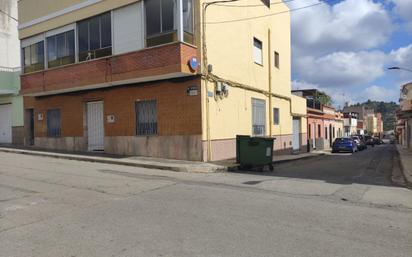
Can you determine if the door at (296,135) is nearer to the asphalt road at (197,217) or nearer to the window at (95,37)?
the window at (95,37)

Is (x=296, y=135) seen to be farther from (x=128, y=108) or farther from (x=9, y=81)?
(x=9, y=81)

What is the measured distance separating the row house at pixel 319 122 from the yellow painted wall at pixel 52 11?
75.9 ft

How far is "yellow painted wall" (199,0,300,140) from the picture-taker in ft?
56.0

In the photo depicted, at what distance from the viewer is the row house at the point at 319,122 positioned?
3851 centimetres

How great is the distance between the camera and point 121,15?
56.0 feet

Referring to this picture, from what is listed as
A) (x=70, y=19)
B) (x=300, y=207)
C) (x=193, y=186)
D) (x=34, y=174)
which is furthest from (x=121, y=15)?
(x=300, y=207)

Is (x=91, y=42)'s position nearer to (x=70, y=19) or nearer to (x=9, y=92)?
(x=70, y=19)

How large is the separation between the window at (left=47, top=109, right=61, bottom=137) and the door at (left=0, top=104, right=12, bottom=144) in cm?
626

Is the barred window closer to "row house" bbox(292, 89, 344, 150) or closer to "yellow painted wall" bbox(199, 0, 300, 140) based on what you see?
"yellow painted wall" bbox(199, 0, 300, 140)

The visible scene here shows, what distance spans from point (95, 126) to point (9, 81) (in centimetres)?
1054

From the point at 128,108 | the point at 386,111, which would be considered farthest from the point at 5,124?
the point at 386,111

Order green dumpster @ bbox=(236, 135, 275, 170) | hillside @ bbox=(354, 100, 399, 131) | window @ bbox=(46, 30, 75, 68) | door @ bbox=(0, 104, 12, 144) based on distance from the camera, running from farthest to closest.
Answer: hillside @ bbox=(354, 100, 399, 131) → door @ bbox=(0, 104, 12, 144) → window @ bbox=(46, 30, 75, 68) → green dumpster @ bbox=(236, 135, 275, 170)

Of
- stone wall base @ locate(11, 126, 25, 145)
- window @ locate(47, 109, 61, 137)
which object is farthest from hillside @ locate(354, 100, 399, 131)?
window @ locate(47, 109, 61, 137)

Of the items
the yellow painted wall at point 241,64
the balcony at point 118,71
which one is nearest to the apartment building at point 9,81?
the balcony at point 118,71
